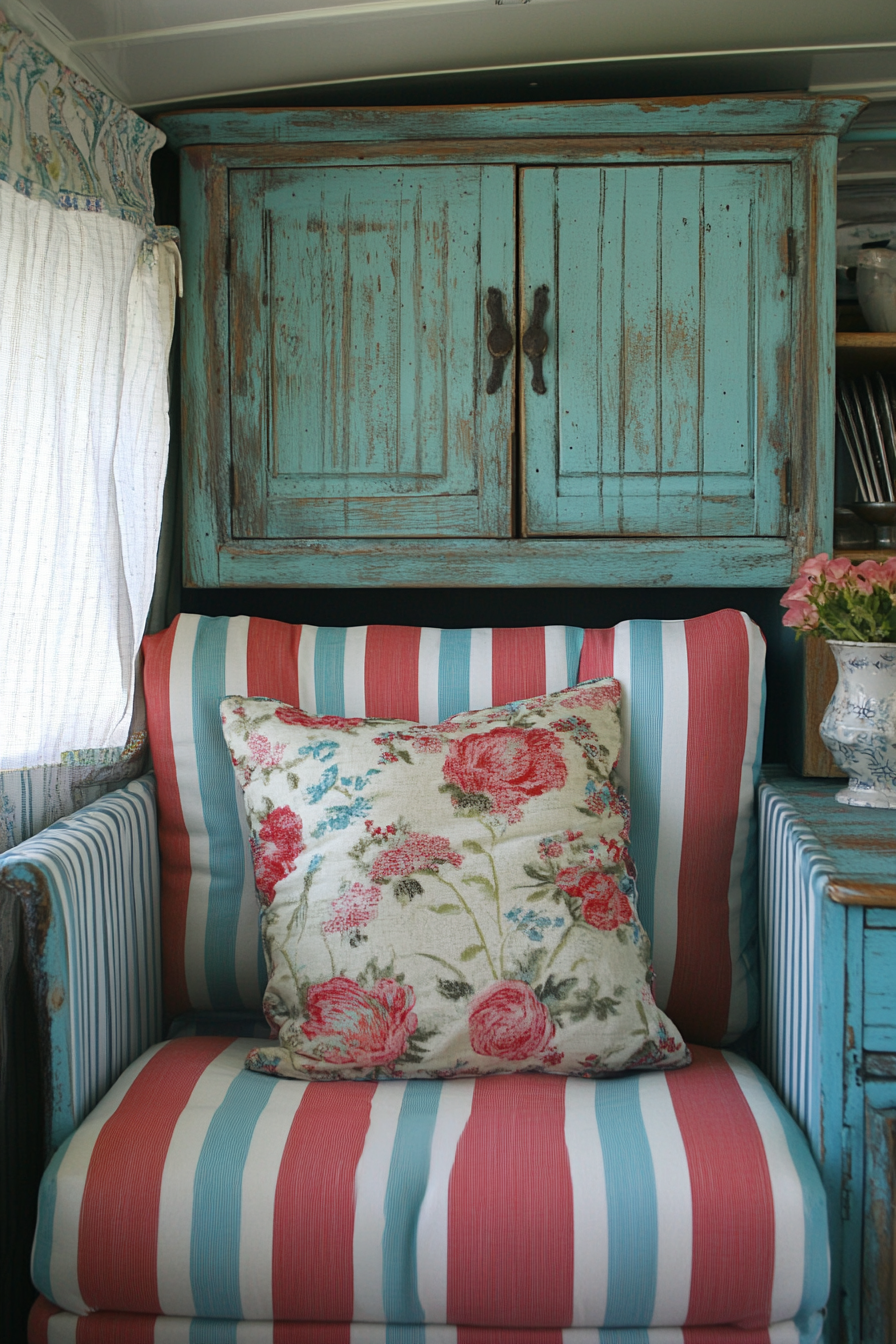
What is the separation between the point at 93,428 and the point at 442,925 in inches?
33.3

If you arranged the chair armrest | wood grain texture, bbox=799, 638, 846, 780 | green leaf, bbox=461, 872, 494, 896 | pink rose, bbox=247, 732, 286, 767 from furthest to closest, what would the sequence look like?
1. wood grain texture, bbox=799, 638, 846, 780
2. pink rose, bbox=247, 732, 286, 767
3. green leaf, bbox=461, 872, 494, 896
4. the chair armrest

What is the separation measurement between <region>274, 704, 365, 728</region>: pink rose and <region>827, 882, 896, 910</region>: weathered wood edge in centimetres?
64

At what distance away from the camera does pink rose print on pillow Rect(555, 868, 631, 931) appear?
1190mm

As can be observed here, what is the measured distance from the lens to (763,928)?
1.37 metres

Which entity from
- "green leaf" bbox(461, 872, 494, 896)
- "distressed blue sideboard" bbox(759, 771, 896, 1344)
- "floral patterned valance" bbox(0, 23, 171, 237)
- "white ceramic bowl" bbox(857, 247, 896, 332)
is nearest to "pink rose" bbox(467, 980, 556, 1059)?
"green leaf" bbox(461, 872, 494, 896)

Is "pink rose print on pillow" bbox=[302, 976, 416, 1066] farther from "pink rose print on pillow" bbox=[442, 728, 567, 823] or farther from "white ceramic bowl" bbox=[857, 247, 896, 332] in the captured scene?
"white ceramic bowl" bbox=[857, 247, 896, 332]

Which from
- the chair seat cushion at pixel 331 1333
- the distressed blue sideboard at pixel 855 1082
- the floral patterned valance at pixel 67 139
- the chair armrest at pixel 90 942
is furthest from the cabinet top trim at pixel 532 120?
the chair seat cushion at pixel 331 1333

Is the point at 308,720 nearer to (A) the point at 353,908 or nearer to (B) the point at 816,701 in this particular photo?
(A) the point at 353,908

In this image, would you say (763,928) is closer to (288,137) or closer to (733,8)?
(733,8)

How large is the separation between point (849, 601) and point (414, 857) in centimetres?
69

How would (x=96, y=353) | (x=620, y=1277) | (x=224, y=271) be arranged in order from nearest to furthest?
(x=620, y=1277) < (x=96, y=353) < (x=224, y=271)

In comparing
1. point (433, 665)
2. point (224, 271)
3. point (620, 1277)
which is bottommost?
point (620, 1277)

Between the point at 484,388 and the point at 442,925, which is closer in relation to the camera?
the point at 442,925

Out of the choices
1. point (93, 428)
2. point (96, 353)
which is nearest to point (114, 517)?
point (93, 428)
